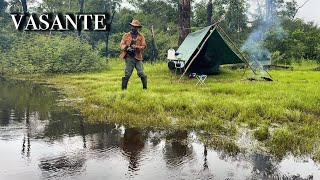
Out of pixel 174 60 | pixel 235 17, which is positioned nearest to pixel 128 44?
pixel 174 60

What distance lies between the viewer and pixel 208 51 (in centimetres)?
1409

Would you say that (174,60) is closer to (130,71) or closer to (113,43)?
(130,71)

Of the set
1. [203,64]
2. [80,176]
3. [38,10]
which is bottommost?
[80,176]

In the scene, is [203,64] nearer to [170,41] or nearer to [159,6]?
[170,41]

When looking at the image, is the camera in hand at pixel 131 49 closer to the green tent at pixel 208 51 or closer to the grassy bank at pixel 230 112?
the grassy bank at pixel 230 112

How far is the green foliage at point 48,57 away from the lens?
18344mm

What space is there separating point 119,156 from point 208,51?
31.9 feet

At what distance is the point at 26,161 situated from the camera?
15.4ft

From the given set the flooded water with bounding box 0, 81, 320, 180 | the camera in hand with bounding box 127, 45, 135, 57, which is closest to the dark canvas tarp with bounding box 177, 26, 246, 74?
the camera in hand with bounding box 127, 45, 135, 57

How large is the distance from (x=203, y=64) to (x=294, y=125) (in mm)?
8000

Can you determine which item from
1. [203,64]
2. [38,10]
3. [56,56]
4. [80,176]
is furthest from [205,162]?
[38,10]

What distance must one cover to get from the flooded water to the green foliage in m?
11.8

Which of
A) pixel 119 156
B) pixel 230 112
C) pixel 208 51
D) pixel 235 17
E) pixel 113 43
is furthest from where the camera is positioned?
pixel 235 17

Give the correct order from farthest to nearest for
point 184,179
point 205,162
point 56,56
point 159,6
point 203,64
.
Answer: point 159,6
point 56,56
point 203,64
point 205,162
point 184,179
